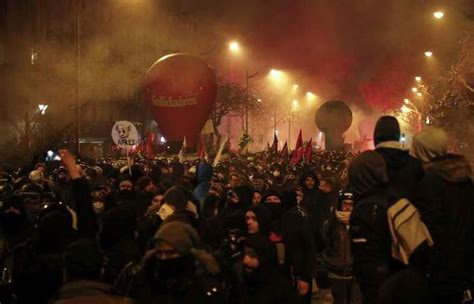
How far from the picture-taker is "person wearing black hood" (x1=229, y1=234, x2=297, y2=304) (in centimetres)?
390

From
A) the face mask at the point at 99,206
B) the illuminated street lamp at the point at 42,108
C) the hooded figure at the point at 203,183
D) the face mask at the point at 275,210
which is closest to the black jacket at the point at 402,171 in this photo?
the face mask at the point at 275,210

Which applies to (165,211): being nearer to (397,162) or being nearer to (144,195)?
(144,195)

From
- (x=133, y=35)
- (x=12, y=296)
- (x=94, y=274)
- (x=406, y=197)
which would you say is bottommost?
(x=12, y=296)

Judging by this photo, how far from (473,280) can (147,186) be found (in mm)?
3615

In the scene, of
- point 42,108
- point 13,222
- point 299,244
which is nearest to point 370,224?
point 299,244

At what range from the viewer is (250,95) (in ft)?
130

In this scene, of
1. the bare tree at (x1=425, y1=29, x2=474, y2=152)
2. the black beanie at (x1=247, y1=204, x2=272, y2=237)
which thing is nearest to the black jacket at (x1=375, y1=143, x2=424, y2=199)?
the black beanie at (x1=247, y1=204, x2=272, y2=237)

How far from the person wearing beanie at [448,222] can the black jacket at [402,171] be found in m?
0.06

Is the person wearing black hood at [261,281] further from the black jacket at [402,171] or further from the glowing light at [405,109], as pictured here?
the glowing light at [405,109]

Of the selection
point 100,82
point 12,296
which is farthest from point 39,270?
point 100,82

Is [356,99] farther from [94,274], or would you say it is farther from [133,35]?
[94,274]

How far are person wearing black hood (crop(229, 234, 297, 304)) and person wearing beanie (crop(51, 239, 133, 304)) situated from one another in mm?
974

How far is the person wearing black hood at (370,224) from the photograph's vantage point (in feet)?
11.7

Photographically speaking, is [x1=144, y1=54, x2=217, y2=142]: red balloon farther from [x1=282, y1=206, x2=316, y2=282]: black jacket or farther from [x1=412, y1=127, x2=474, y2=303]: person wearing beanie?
[x1=412, y1=127, x2=474, y2=303]: person wearing beanie
